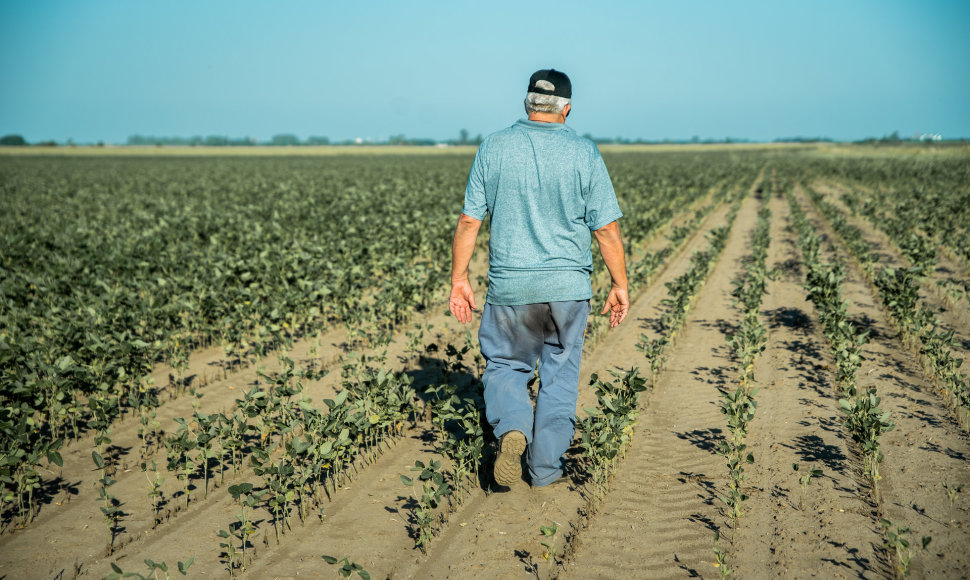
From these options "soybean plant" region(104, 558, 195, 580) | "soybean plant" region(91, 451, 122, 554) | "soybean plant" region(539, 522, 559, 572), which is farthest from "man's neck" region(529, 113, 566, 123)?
"soybean plant" region(91, 451, 122, 554)

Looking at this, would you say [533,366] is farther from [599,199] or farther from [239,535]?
[239,535]

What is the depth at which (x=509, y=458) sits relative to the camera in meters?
3.32

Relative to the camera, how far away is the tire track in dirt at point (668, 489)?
9.55ft

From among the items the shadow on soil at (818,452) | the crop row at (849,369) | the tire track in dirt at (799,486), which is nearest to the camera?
the tire track in dirt at (799,486)

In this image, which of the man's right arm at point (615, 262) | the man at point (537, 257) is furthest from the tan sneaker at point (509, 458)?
the man's right arm at point (615, 262)

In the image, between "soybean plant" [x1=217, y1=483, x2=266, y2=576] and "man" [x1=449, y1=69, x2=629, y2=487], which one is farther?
"man" [x1=449, y1=69, x2=629, y2=487]

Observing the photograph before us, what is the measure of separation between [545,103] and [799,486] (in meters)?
2.75

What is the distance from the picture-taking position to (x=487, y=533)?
3.17m

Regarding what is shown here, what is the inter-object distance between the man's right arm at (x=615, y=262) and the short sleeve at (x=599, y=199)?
0.05 metres

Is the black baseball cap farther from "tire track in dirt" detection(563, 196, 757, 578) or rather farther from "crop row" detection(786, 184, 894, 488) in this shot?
"crop row" detection(786, 184, 894, 488)

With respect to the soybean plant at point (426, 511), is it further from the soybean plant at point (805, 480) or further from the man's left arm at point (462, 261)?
the soybean plant at point (805, 480)

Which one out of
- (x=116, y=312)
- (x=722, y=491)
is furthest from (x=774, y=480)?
(x=116, y=312)

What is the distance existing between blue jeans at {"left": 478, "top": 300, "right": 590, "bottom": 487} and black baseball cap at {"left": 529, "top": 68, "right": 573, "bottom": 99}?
1.16 meters

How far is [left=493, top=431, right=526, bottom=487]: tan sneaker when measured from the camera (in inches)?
128
